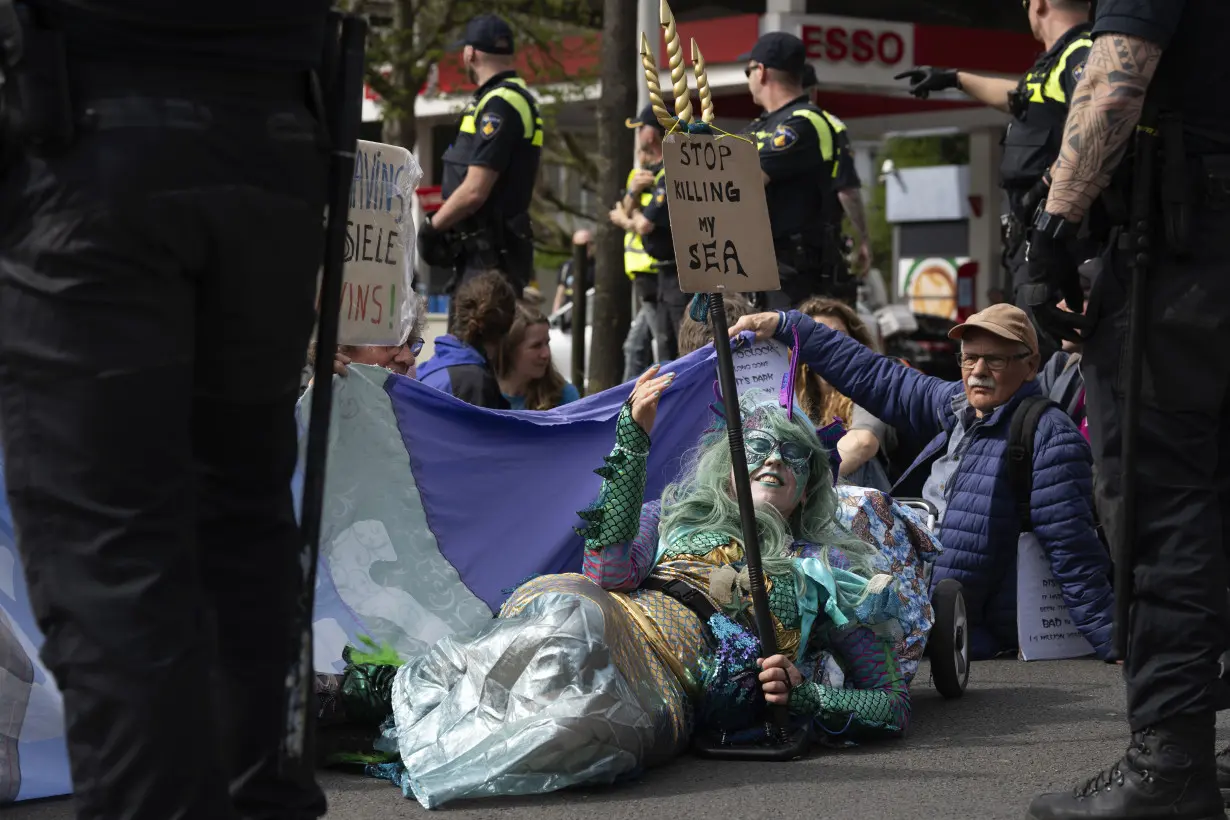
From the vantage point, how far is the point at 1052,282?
3.78m

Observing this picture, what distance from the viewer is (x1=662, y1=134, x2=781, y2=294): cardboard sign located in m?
4.71

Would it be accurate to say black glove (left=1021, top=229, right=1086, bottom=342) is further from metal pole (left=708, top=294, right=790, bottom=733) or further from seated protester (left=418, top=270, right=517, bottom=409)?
seated protester (left=418, top=270, right=517, bottom=409)

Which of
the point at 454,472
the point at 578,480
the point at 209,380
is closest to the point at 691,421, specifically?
the point at 578,480

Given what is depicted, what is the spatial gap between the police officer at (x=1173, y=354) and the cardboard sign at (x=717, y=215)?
4.02 feet

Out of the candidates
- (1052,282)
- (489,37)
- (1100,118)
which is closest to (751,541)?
(1052,282)

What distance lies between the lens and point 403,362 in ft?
20.3

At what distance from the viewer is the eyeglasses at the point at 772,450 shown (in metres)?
5.07

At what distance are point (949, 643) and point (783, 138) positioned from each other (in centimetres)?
338

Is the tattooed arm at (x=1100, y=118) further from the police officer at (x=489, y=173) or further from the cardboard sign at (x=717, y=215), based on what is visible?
the police officer at (x=489, y=173)

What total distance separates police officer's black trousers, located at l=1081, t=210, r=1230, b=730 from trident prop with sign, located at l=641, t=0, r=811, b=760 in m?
1.14

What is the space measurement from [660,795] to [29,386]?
7.26 ft

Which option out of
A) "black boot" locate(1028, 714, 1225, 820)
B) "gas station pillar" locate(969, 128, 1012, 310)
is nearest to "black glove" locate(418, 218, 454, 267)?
"black boot" locate(1028, 714, 1225, 820)

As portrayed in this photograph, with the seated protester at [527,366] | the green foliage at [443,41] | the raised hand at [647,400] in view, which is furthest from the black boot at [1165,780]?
the green foliage at [443,41]

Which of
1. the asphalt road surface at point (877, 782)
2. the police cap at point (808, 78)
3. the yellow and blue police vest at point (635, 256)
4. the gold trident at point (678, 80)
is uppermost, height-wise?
the police cap at point (808, 78)
